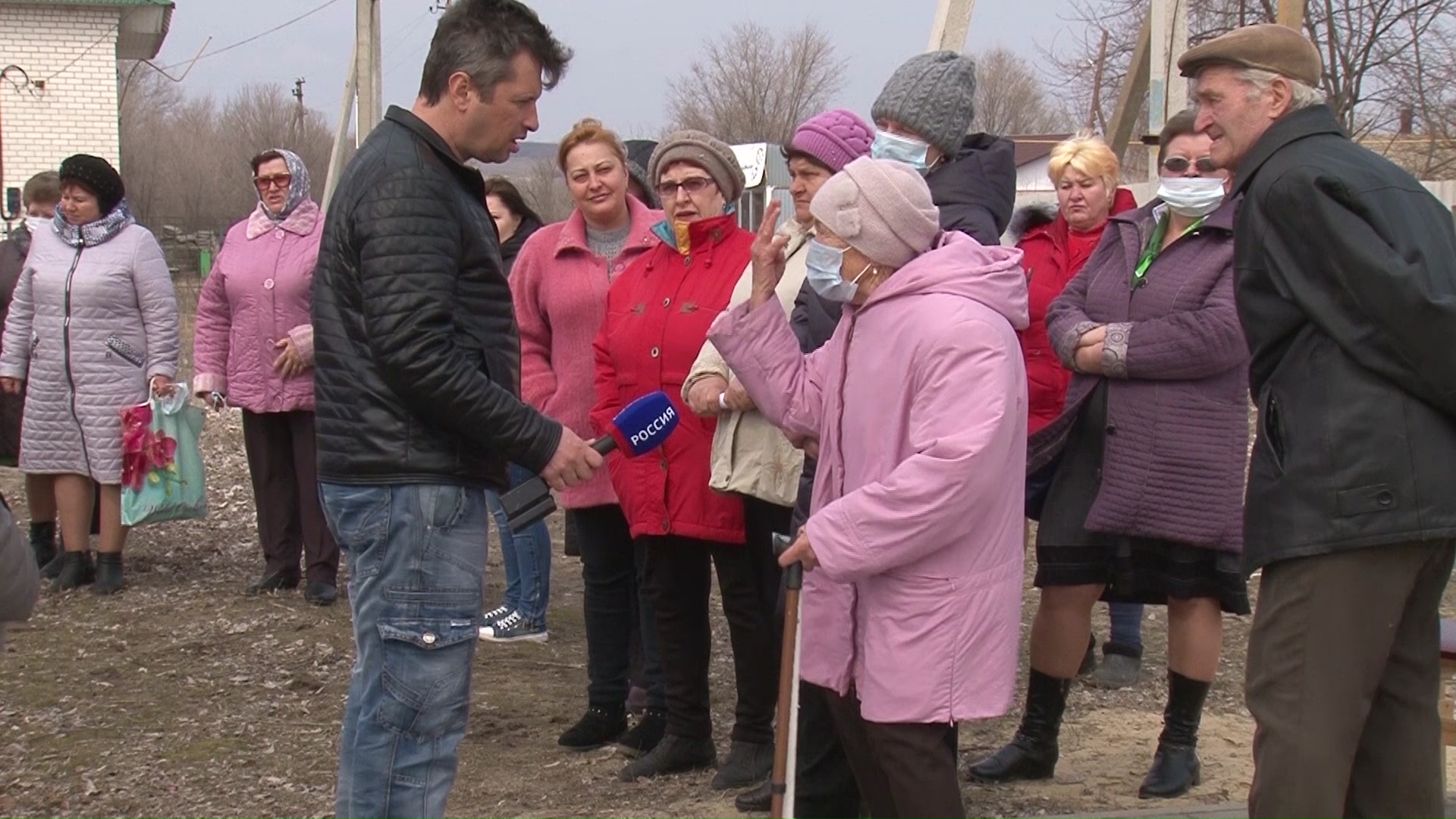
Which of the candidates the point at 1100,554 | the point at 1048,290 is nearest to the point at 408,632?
the point at 1100,554

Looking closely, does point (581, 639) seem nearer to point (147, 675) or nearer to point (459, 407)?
point (147, 675)

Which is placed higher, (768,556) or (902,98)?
(902,98)

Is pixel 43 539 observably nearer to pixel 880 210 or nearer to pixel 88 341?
pixel 88 341

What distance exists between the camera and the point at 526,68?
3592 mm

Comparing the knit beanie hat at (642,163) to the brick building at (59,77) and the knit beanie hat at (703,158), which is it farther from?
the brick building at (59,77)

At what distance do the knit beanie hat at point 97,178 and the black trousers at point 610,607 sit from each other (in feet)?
10.9

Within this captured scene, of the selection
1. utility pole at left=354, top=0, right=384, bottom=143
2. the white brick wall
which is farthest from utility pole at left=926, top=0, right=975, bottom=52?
the white brick wall

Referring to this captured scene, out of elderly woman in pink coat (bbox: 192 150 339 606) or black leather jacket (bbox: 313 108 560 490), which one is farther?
elderly woman in pink coat (bbox: 192 150 339 606)

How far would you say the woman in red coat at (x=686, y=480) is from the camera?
480 cm

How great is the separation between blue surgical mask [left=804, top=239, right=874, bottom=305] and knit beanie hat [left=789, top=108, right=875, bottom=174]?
0.74 meters

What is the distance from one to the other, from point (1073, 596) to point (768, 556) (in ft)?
2.98

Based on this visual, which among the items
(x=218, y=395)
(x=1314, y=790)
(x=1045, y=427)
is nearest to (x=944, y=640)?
(x=1314, y=790)

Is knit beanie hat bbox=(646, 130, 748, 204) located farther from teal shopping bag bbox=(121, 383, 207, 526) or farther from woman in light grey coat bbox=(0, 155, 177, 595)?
teal shopping bag bbox=(121, 383, 207, 526)

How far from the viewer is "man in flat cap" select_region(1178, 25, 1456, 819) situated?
3250mm
